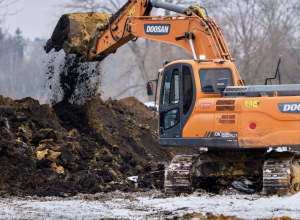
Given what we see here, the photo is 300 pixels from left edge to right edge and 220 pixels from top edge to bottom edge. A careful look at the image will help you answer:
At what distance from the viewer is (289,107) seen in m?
8.14

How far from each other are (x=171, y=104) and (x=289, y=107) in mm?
2212

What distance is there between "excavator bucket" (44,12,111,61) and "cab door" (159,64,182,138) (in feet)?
13.1

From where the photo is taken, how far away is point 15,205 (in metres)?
8.12

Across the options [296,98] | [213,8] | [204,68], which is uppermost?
[213,8]

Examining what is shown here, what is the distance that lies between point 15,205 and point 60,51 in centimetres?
639

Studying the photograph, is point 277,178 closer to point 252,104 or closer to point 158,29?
point 252,104

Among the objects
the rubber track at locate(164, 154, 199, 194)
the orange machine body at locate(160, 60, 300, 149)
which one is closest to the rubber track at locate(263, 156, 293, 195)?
the orange machine body at locate(160, 60, 300, 149)

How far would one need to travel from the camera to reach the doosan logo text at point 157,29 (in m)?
10.6

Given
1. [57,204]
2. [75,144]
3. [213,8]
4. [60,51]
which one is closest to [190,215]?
[57,204]

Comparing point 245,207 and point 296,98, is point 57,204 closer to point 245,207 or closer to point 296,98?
point 245,207

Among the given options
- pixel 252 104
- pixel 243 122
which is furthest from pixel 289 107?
pixel 243 122

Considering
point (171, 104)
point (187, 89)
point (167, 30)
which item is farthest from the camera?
point (167, 30)

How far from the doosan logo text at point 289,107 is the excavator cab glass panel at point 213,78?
3.73ft

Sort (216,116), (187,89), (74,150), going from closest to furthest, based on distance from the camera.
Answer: (216,116) < (187,89) < (74,150)
